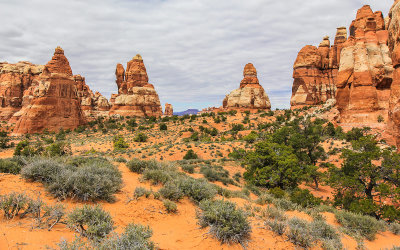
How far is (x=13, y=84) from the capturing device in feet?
203

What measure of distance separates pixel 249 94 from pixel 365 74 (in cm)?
3418

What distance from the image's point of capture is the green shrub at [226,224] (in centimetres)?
457

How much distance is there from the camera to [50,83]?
139 feet

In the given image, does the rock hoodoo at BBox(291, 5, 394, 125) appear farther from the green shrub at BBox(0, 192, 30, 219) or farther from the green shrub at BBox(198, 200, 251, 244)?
the green shrub at BBox(0, 192, 30, 219)

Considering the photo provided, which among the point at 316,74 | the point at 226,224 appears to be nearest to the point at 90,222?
the point at 226,224

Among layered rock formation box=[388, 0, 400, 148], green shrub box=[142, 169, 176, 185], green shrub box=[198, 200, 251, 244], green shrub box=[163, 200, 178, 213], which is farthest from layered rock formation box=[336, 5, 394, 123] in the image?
green shrub box=[163, 200, 178, 213]

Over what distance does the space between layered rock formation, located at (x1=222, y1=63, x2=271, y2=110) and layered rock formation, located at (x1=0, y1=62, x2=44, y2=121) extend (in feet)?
205

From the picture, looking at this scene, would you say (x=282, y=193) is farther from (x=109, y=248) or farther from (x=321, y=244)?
(x=109, y=248)

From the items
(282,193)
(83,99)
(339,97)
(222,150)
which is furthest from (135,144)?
(83,99)

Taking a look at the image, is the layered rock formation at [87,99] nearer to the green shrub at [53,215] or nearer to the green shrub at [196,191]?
the green shrub at [196,191]

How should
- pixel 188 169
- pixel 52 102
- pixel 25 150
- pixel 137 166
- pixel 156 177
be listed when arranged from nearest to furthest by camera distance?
pixel 156 177 < pixel 137 166 < pixel 188 169 < pixel 25 150 < pixel 52 102

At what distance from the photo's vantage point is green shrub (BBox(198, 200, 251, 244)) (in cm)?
457

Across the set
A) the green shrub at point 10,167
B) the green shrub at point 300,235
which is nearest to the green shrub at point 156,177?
the green shrub at point 10,167

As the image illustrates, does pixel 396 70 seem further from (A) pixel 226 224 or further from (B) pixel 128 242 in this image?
(B) pixel 128 242
